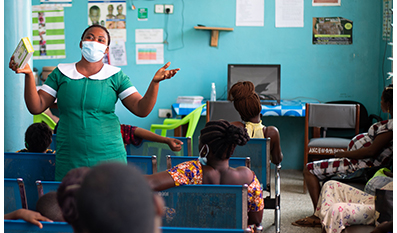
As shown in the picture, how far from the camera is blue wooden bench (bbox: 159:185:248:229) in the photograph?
1.50 metres

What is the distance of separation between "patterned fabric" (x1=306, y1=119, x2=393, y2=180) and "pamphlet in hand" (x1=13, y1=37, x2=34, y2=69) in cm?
221

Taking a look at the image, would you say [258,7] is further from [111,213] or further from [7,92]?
[111,213]

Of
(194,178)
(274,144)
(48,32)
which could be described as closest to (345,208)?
(274,144)

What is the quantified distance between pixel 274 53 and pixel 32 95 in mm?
3795

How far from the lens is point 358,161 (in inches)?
122

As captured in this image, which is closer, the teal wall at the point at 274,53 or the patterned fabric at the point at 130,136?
the patterned fabric at the point at 130,136

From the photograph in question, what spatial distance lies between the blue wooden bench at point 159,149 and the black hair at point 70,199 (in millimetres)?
1805

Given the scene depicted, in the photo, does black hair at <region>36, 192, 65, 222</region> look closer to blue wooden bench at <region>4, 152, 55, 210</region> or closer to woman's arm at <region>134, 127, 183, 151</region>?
blue wooden bench at <region>4, 152, 55, 210</region>

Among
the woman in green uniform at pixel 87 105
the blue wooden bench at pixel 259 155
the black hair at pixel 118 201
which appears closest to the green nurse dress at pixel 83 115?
the woman in green uniform at pixel 87 105

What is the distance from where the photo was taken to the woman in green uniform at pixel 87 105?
1.94 meters

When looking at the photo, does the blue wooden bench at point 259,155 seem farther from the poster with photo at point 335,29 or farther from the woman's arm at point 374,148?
the poster with photo at point 335,29

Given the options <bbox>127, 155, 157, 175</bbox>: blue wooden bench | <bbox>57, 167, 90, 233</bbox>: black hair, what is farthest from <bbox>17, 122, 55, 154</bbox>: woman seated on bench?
<bbox>57, 167, 90, 233</bbox>: black hair

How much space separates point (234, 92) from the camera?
2908 mm

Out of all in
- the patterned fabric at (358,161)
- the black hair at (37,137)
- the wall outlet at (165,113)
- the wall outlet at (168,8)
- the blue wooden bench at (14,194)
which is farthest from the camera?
the wall outlet at (165,113)
